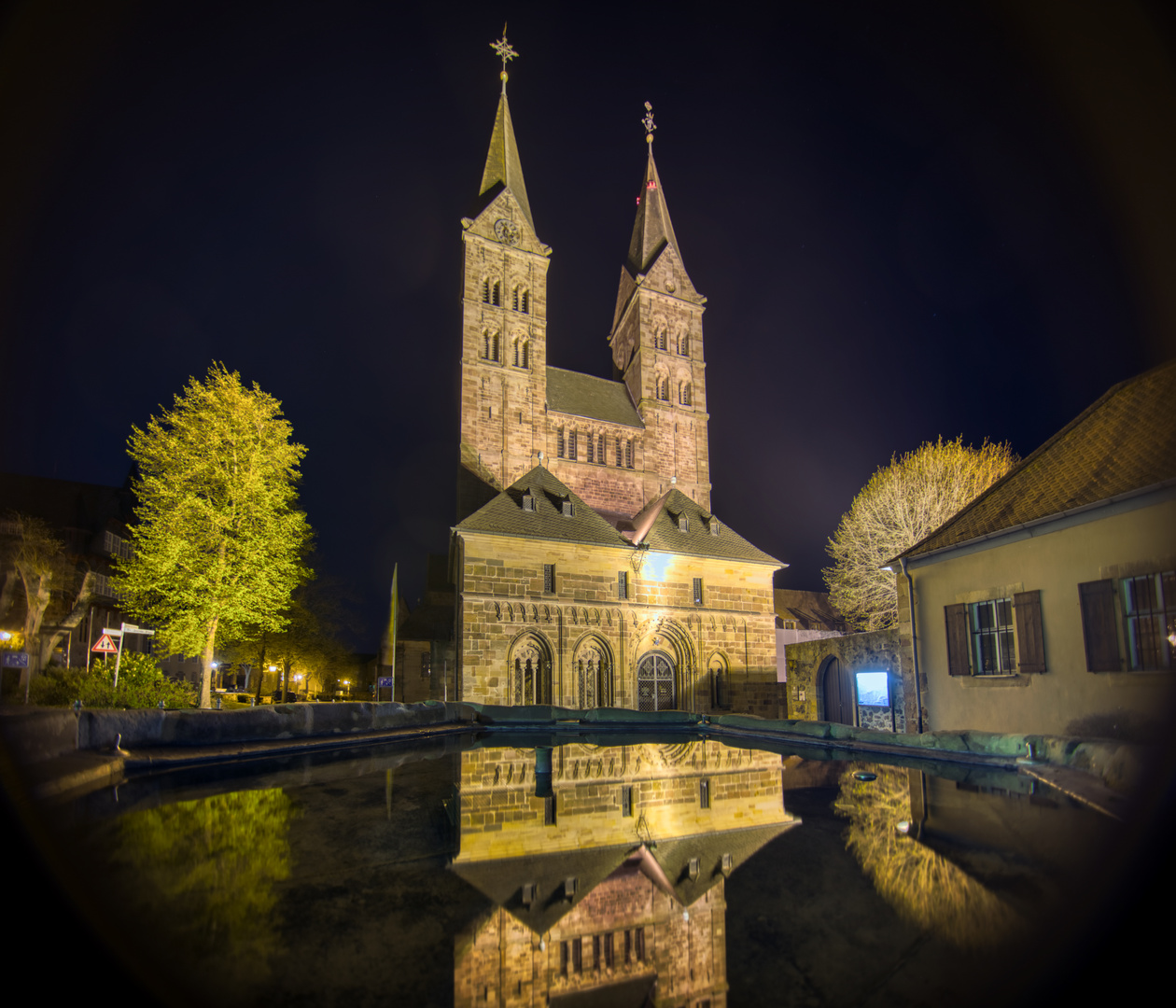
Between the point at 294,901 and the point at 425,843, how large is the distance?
135 cm

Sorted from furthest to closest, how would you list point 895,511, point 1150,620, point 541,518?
point 895,511 → point 541,518 → point 1150,620

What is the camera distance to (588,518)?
25.4m

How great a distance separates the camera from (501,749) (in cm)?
1091

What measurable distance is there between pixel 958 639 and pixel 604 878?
12.8m

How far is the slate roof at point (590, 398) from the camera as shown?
124ft

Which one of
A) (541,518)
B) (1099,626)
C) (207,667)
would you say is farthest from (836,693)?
(207,667)

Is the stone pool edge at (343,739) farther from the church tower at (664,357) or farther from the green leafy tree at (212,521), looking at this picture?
the church tower at (664,357)

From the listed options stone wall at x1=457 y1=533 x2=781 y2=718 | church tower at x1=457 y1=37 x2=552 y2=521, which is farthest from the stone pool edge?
church tower at x1=457 y1=37 x2=552 y2=521

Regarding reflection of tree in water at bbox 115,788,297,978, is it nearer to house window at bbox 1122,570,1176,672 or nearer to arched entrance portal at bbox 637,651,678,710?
house window at bbox 1122,570,1176,672

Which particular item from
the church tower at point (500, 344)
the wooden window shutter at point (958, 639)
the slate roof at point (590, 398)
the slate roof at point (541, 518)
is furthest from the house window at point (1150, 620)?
the slate roof at point (590, 398)

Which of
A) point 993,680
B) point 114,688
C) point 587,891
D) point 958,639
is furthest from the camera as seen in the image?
point 958,639

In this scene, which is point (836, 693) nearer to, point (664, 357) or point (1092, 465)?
point (1092, 465)

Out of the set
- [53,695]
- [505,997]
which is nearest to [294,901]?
[505,997]

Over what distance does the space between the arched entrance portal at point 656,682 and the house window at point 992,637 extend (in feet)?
43.9
